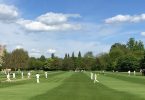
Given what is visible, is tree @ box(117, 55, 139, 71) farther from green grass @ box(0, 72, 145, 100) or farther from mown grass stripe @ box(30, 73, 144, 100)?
mown grass stripe @ box(30, 73, 144, 100)

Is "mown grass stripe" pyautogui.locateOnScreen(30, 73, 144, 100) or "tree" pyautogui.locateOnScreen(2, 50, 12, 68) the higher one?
"tree" pyautogui.locateOnScreen(2, 50, 12, 68)

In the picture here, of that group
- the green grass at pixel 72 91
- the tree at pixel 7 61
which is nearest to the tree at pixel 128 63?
the tree at pixel 7 61

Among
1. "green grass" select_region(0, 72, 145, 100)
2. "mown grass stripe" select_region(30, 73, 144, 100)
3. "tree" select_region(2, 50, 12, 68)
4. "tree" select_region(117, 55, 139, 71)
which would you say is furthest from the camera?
"tree" select_region(117, 55, 139, 71)

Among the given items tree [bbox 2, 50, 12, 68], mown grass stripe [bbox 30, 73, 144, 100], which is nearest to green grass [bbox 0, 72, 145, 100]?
mown grass stripe [bbox 30, 73, 144, 100]

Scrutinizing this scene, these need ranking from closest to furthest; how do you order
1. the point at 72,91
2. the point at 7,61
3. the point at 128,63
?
the point at 72,91
the point at 7,61
the point at 128,63

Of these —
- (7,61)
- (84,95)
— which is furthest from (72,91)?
(7,61)

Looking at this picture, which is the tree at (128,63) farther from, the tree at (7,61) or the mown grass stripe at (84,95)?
the mown grass stripe at (84,95)

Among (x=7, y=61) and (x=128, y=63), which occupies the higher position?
(x=128, y=63)

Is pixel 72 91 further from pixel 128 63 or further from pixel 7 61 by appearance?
pixel 128 63

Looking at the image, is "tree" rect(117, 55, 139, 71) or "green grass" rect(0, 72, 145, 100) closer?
"green grass" rect(0, 72, 145, 100)

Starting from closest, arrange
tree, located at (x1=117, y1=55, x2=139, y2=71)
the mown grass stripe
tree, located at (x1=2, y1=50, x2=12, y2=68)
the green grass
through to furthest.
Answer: the mown grass stripe → the green grass → tree, located at (x1=2, y1=50, x2=12, y2=68) → tree, located at (x1=117, y1=55, x2=139, y2=71)

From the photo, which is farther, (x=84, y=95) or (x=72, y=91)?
(x=72, y=91)

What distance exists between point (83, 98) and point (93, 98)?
1.92 ft

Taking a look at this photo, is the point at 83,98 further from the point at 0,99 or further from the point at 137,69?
the point at 137,69
